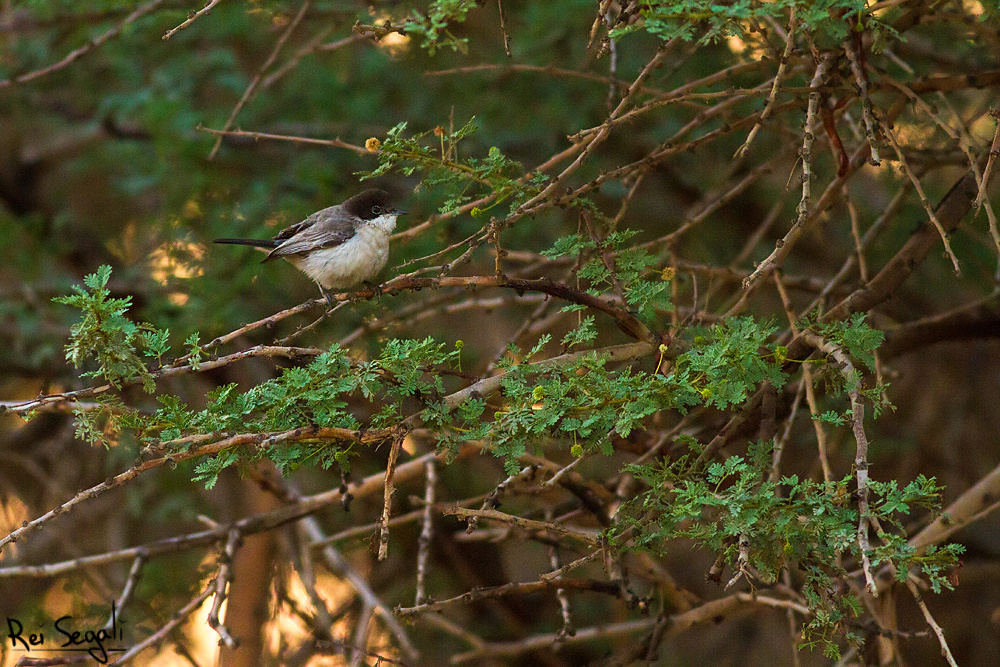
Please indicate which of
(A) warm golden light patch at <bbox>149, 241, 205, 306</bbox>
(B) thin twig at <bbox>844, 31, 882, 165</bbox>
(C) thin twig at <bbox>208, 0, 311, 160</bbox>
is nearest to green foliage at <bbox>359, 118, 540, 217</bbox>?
(B) thin twig at <bbox>844, 31, 882, 165</bbox>

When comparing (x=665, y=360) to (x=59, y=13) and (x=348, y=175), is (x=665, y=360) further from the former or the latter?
(x=59, y=13)

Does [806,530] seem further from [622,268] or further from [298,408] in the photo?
[298,408]

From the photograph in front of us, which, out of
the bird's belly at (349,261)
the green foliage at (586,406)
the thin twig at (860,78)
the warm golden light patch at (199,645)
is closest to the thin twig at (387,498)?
the green foliage at (586,406)

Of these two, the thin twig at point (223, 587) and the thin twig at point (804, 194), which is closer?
the thin twig at point (804, 194)

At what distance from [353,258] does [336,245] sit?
15 centimetres

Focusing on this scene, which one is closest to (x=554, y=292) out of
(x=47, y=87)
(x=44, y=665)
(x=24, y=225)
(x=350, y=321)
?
(x=44, y=665)

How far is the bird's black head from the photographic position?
15.6ft

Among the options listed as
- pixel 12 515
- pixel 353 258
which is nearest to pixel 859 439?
pixel 353 258

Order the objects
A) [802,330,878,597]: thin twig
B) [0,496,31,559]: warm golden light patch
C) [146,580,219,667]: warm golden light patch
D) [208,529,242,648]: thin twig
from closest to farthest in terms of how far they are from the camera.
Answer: [802,330,878,597]: thin twig, [208,529,242,648]: thin twig, [146,580,219,667]: warm golden light patch, [0,496,31,559]: warm golden light patch

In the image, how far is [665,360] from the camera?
3.16 meters

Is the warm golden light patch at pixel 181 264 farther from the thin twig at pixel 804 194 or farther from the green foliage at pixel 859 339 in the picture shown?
the green foliage at pixel 859 339

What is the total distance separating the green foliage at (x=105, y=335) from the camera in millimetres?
2379

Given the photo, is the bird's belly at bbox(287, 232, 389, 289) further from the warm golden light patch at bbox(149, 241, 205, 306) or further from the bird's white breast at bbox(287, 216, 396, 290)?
the warm golden light patch at bbox(149, 241, 205, 306)

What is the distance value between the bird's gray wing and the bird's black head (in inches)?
3.9
